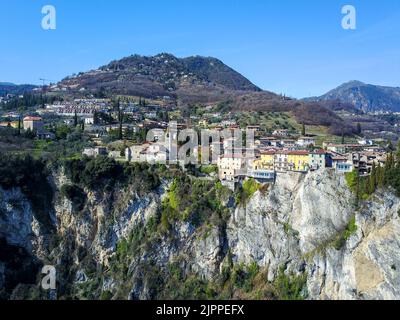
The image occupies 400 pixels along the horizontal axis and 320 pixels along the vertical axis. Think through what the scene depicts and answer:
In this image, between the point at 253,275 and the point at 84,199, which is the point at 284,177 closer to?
the point at 253,275

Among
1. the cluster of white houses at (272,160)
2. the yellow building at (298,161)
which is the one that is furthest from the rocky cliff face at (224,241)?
the yellow building at (298,161)

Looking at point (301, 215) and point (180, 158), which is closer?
point (301, 215)

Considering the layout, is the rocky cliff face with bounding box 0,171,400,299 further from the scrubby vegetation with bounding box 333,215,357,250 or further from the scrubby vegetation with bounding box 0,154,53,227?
the scrubby vegetation with bounding box 0,154,53,227

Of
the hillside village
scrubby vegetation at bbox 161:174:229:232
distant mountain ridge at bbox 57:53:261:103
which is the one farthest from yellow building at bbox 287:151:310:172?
distant mountain ridge at bbox 57:53:261:103
